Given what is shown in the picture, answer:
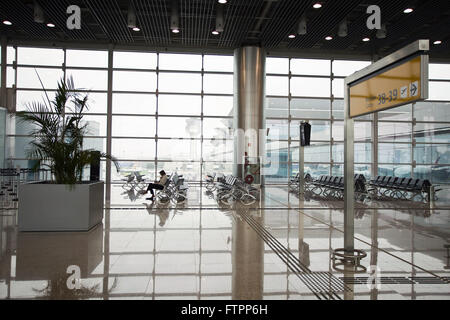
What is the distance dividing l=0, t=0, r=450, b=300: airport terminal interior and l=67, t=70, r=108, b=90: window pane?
86mm

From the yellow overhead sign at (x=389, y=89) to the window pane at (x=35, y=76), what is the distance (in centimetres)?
1325

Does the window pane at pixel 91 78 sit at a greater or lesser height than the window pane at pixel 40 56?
lesser

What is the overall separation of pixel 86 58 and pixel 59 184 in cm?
1050

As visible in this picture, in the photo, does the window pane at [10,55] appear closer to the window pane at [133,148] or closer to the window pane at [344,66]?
the window pane at [133,148]

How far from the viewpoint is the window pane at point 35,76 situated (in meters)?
13.9

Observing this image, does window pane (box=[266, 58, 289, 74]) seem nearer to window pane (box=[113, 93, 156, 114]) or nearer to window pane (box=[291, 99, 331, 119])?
window pane (box=[291, 99, 331, 119])

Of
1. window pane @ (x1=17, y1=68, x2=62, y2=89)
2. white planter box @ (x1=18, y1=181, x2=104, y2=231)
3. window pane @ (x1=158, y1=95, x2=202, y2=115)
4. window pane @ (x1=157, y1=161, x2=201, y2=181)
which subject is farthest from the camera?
window pane @ (x1=157, y1=161, x2=201, y2=181)

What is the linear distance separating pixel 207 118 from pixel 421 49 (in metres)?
12.3

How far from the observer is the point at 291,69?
15188mm

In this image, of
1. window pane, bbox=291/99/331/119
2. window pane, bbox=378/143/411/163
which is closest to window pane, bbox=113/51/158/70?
window pane, bbox=291/99/331/119

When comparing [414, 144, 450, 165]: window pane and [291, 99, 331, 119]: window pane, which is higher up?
[291, 99, 331, 119]: window pane

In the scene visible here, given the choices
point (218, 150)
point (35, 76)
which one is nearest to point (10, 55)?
point (35, 76)

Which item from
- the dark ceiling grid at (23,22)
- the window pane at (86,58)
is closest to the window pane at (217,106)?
the window pane at (86,58)

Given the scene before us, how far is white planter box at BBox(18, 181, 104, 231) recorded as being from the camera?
5273 millimetres
